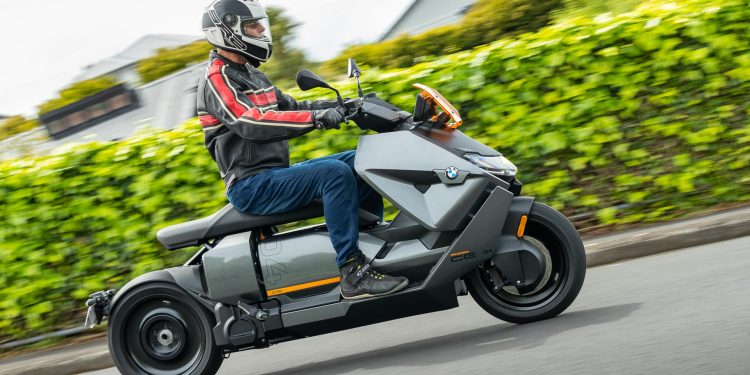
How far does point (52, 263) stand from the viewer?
313 inches

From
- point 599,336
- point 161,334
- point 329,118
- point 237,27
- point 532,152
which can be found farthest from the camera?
point 532,152

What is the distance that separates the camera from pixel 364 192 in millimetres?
5527

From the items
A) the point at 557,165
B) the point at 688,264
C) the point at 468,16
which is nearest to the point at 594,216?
the point at 557,165

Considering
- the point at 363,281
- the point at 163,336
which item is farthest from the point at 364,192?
the point at 163,336

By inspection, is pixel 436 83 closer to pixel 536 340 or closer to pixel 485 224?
pixel 485 224

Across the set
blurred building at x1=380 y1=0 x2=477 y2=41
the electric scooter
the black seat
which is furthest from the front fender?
blurred building at x1=380 y1=0 x2=477 y2=41

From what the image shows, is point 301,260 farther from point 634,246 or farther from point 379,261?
point 634,246

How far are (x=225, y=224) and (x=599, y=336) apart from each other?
6.92 feet

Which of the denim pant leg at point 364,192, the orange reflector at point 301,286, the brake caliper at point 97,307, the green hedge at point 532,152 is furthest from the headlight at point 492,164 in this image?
the green hedge at point 532,152

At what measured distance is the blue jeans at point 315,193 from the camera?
5.25 metres

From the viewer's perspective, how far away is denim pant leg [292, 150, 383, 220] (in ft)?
18.0

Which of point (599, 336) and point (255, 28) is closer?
point (599, 336)

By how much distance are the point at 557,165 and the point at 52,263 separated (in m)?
4.15

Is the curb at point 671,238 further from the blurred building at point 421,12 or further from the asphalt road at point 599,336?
the blurred building at point 421,12
